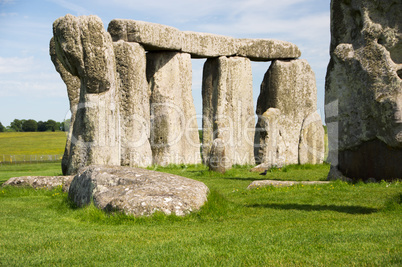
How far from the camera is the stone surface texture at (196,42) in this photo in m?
19.4

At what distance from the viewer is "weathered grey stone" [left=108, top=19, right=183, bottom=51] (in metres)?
19.3

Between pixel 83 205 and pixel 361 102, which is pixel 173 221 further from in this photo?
pixel 361 102

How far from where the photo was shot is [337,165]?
12102 millimetres

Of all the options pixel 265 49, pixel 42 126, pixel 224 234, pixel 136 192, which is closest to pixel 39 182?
pixel 136 192

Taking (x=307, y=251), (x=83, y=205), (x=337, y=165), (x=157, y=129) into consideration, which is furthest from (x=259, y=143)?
(x=307, y=251)

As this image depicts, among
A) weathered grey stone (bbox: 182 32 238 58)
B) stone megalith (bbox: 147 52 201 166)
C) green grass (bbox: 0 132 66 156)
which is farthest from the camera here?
green grass (bbox: 0 132 66 156)

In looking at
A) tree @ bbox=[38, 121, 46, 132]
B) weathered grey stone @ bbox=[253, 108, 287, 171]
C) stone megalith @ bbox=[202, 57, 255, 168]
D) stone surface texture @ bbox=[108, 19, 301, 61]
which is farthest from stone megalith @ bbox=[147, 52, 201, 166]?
tree @ bbox=[38, 121, 46, 132]

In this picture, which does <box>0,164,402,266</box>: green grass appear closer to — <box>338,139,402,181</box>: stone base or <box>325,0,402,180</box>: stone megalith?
<box>338,139,402,181</box>: stone base

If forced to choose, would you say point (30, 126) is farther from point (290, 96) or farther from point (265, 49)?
point (290, 96)

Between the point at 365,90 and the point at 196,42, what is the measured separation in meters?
11.8

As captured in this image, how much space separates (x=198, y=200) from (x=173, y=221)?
664 mm

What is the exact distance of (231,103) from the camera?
Result: 22672mm

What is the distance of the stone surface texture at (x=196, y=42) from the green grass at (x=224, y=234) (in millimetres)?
11423

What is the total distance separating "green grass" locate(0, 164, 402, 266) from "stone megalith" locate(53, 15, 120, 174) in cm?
454
